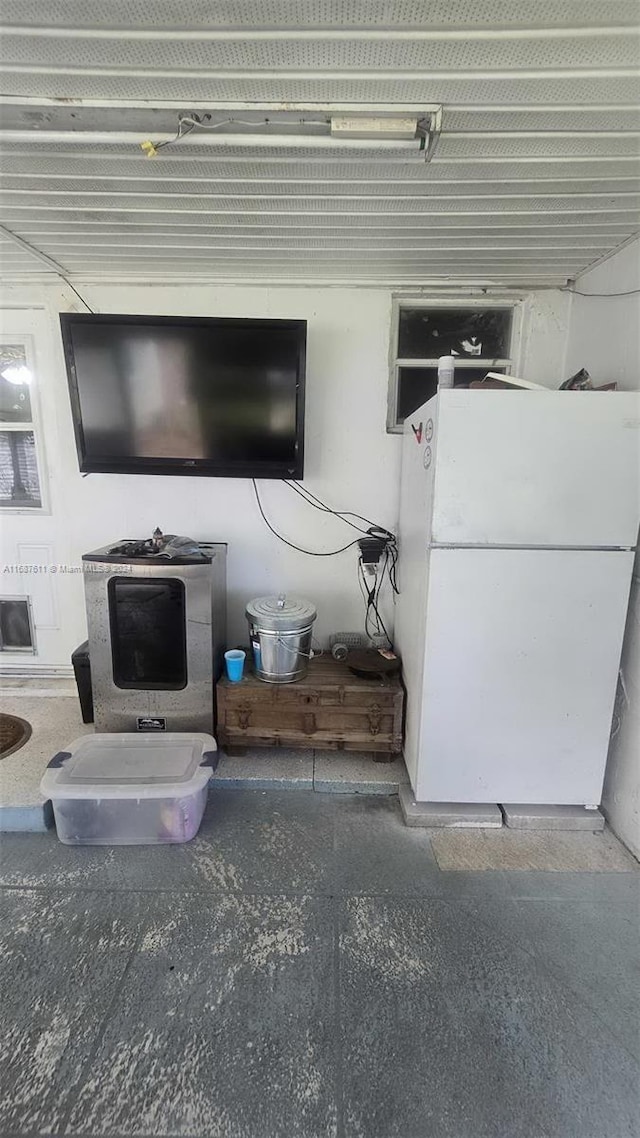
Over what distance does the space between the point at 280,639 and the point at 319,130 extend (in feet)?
6.66

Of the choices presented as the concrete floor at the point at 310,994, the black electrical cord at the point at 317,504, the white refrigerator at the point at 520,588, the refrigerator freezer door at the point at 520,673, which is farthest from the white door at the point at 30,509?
the refrigerator freezer door at the point at 520,673

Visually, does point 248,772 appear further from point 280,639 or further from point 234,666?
point 280,639

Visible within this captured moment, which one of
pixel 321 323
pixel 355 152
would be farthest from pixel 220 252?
pixel 355 152

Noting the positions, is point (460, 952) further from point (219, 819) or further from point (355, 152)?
point (355, 152)

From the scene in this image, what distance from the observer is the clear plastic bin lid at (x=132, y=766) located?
1768 millimetres

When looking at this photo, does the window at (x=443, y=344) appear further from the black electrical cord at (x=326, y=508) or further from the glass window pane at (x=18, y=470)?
the glass window pane at (x=18, y=470)

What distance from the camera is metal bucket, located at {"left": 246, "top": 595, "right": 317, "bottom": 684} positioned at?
2197mm

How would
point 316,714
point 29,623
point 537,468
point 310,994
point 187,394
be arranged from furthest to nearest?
point 29,623, point 187,394, point 316,714, point 537,468, point 310,994

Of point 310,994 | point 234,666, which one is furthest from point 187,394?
point 310,994

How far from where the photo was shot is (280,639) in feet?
7.23

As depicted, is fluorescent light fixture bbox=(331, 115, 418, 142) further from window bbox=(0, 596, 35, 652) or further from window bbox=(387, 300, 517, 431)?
window bbox=(0, 596, 35, 652)

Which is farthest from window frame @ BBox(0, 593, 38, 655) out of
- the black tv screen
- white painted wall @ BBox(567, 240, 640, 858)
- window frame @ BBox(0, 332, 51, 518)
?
white painted wall @ BBox(567, 240, 640, 858)

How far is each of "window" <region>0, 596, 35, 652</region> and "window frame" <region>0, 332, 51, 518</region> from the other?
62 cm

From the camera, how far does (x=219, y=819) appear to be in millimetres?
1983
